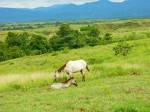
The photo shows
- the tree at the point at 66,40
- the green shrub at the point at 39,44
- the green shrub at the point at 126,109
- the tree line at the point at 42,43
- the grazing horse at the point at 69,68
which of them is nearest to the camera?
the green shrub at the point at 126,109

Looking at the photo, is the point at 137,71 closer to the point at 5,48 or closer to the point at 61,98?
the point at 61,98

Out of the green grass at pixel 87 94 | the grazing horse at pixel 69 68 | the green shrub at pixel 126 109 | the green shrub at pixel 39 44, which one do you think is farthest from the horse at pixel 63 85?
the green shrub at pixel 39 44

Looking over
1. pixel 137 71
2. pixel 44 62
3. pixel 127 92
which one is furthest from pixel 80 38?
pixel 127 92

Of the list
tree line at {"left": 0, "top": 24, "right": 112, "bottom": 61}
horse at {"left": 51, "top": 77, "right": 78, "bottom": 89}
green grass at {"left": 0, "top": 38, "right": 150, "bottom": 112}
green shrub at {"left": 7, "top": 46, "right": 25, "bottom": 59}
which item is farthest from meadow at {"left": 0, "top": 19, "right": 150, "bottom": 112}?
tree line at {"left": 0, "top": 24, "right": 112, "bottom": 61}

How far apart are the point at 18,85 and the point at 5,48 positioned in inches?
3277

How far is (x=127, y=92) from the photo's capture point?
800 inches

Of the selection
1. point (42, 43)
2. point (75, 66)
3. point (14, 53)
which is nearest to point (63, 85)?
point (75, 66)

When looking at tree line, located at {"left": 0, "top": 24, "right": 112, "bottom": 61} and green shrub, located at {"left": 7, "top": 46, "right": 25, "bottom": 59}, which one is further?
tree line, located at {"left": 0, "top": 24, "right": 112, "bottom": 61}

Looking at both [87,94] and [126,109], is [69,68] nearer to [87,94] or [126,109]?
[87,94]

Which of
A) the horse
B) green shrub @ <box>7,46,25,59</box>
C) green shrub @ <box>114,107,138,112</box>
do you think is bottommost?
green shrub @ <box>7,46,25,59</box>

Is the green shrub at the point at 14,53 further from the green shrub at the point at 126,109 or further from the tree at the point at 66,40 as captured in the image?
the green shrub at the point at 126,109

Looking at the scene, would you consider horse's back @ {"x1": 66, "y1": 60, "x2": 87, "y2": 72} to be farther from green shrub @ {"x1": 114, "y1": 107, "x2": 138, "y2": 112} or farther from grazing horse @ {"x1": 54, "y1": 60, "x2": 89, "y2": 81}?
green shrub @ {"x1": 114, "y1": 107, "x2": 138, "y2": 112}

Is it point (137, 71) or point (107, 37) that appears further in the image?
point (107, 37)

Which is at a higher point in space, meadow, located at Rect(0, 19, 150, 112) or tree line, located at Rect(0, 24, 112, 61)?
meadow, located at Rect(0, 19, 150, 112)
